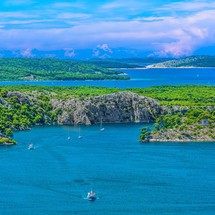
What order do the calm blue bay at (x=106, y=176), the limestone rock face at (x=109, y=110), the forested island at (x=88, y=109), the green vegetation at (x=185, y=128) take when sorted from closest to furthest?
the calm blue bay at (x=106, y=176) → the green vegetation at (x=185, y=128) → the forested island at (x=88, y=109) → the limestone rock face at (x=109, y=110)

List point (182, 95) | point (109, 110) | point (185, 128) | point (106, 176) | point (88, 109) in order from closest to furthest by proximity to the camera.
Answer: point (106, 176) → point (185, 128) → point (88, 109) → point (109, 110) → point (182, 95)

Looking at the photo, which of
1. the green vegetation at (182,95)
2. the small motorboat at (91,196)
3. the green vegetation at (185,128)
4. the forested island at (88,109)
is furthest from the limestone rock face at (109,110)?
the small motorboat at (91,196)

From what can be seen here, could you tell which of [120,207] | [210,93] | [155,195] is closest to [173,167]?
[155,195]

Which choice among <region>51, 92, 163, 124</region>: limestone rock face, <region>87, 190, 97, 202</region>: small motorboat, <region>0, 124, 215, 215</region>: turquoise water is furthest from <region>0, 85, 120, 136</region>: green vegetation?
<region>87, 190, 97, 202</region>: small motorboat

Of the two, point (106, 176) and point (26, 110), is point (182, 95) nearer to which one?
point (26, 110)

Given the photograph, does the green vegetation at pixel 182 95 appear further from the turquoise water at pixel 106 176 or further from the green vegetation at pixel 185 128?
the turquoise water at pixel 106 176

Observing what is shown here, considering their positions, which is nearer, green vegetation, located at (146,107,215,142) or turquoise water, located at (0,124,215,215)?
turquoise water, located at (0,124,215,215)

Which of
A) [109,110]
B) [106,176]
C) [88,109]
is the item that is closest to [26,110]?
[88,109]

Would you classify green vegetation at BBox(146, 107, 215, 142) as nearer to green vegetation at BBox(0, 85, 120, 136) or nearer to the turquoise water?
the turquoise water
